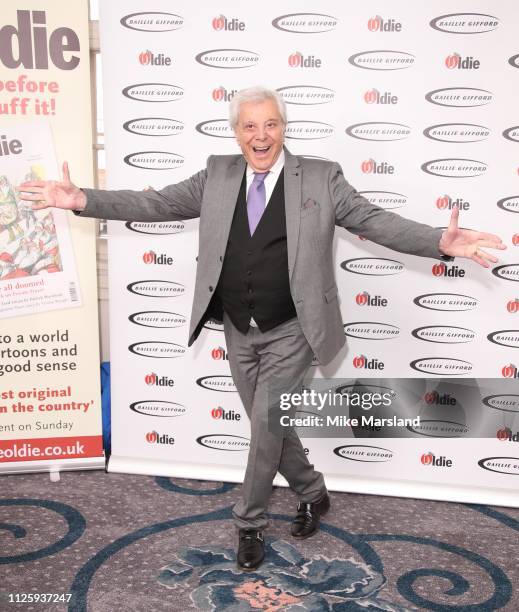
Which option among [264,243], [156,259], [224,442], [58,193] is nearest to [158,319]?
[156,259]

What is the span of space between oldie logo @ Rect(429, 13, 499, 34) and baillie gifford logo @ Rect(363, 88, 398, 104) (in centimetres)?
33

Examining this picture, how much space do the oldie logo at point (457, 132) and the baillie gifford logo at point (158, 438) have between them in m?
1.95

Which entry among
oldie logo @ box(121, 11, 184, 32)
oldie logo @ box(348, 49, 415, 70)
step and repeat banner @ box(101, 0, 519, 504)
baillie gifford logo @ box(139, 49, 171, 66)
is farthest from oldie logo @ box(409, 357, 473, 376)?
oldie logo @ box(121, 11, 184, 32)

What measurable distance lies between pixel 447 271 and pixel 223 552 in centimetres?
158

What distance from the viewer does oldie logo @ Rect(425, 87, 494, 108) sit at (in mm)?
2846

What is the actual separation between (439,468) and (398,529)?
18.1 inches

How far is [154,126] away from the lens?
3.09 meters

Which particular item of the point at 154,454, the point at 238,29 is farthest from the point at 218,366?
the point at 238,29

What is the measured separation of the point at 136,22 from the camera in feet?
9.89

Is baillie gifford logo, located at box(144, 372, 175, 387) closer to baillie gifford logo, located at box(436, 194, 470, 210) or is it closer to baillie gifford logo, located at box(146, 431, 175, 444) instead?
baillie gifford logo, located at box(146, 431, 175, 444)

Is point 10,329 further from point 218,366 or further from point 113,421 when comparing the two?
point 218,366

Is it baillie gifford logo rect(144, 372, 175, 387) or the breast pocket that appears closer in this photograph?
the breast pocket

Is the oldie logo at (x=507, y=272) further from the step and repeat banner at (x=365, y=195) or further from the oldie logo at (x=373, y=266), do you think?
the oldie logo at (x=373, y=266)

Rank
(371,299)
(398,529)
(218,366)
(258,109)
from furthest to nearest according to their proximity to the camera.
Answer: (218,366) → (371,299) → (398,529) → (258,109)
